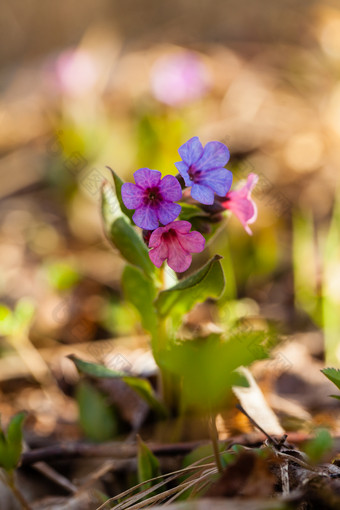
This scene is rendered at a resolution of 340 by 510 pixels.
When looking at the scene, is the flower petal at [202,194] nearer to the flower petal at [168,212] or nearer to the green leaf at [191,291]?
the flower petal at [168,212]

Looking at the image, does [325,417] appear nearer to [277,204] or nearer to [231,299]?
[231,299]

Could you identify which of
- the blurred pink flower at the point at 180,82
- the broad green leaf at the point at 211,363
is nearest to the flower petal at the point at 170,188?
the broad green leaf at the point at 211,363

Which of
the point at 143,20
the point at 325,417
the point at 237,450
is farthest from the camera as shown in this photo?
the point at 143,20

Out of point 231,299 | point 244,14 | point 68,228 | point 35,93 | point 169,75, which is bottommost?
point 231,299

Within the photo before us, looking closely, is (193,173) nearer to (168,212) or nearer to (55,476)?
(168,212)

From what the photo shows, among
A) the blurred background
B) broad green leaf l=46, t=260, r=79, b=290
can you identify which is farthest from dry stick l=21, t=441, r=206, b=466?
broad green leaf l=46, t=260, r=79, b=290

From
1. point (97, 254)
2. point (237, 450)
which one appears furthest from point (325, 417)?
point (97, 254)

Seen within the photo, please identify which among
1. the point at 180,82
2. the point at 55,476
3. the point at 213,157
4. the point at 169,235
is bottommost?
the point at 55,476

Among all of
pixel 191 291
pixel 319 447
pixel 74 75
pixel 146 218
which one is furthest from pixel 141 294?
pixel 74 75
